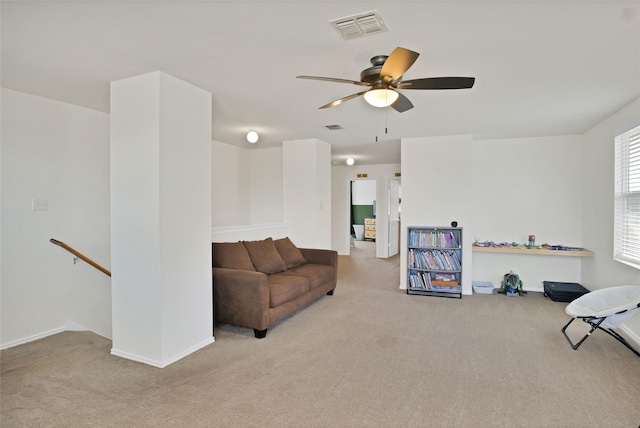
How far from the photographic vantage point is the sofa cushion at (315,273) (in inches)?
171

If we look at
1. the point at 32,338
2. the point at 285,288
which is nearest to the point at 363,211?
the point at 285,288

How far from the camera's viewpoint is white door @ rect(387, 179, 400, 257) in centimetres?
863

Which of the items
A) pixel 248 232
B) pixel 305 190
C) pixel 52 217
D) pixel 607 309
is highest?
pixel 305 190

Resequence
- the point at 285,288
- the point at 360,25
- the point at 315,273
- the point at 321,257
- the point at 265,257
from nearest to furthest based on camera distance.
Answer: the point at 360,25, the point at 285,288, the point at 265,257, the point at 315,273, the point at 321,257

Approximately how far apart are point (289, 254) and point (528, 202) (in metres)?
3.74

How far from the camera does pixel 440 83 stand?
7.41ft

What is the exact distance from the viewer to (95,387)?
8.14 ft

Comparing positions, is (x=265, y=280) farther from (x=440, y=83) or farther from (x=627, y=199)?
(x=627, y=199)

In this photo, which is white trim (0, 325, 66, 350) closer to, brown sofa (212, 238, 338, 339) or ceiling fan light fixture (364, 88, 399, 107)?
brown sofa (212, 238, 338, 339)

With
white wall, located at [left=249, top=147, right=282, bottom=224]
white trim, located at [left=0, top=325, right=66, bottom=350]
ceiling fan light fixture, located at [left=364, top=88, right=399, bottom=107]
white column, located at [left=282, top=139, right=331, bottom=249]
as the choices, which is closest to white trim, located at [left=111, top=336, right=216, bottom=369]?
white trim, located at [left=0, top=325, right=66, bottom=350]

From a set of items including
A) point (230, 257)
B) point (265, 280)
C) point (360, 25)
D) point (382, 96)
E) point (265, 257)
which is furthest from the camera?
point (265, 257)

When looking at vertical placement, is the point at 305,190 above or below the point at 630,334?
above

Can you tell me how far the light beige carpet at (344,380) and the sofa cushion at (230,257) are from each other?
671 mm

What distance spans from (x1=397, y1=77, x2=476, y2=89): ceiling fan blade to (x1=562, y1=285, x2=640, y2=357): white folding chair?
7.52ft
